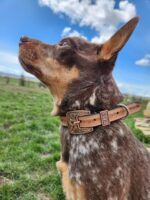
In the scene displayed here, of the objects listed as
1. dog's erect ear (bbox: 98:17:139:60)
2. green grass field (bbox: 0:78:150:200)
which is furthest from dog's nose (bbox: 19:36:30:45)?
green grass field (bbox: 0:78:150:200)

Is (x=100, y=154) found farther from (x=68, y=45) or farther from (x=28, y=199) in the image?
(x=28, y=199)

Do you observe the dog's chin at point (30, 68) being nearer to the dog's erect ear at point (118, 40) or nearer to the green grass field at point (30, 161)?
the dog's erect ear at point (118, 40)

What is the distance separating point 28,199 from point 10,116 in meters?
7.86

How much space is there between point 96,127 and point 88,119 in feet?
0.44

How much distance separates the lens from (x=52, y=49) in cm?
437

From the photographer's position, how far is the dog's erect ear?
3.85 metres

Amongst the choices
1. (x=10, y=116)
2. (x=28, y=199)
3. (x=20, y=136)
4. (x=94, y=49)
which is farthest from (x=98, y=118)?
(x=10, y=116)

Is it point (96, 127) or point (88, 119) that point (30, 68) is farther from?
point (96, 127)

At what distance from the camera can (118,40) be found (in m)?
3.90

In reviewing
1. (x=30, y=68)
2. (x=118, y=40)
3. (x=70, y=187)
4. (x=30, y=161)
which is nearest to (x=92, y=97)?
(x=118, y=40)

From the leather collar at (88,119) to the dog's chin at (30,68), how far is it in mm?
564

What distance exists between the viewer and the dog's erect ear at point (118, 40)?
3846 mm

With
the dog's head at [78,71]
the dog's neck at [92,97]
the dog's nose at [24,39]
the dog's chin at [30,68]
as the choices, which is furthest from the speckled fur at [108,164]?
the dog's nose at [24,39]

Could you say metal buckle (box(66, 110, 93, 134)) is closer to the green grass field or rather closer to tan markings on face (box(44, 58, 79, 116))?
tan markings on face (box(44, 58, 79, 116))
